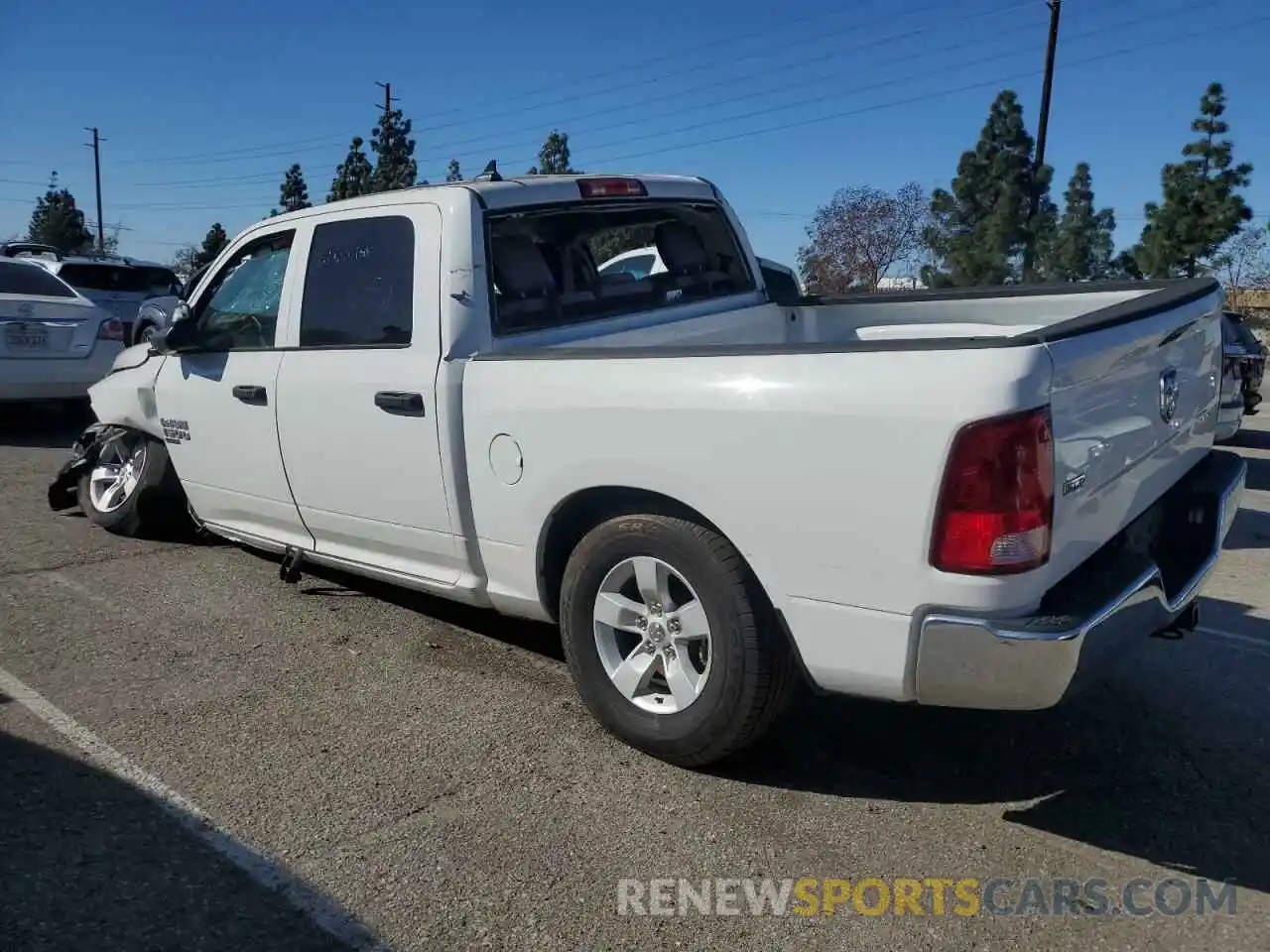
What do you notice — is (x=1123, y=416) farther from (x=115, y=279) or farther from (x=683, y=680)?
(x=115, y=279)

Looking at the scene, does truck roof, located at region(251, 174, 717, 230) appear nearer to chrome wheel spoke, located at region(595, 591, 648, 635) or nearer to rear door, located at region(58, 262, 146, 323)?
chrome wheel spoke, located at region(595, 591, 648, 635)

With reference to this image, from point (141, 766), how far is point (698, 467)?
205 centimetres

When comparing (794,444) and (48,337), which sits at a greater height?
(48,337)

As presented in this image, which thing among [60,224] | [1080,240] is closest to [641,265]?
[1080,240]

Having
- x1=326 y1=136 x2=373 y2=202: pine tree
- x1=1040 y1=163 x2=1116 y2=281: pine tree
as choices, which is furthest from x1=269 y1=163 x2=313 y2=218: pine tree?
x1=1040 y1=163 x2=1116 y2=281: pine tree

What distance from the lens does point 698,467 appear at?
315cm

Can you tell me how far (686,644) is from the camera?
3408 millimetres

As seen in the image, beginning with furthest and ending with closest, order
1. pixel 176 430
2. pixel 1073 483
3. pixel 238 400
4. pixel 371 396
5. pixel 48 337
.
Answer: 1. pixel 48 337
2. pixel 176 430
3. pixel 238 400
4. pixel 371 396
5. pixel 1073 483

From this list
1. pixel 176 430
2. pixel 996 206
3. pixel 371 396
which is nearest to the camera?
pixel 371 396

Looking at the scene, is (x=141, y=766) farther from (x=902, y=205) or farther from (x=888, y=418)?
(x=902, y=205)

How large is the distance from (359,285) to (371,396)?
0.53 meters

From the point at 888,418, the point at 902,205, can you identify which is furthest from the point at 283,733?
the point at 902,205

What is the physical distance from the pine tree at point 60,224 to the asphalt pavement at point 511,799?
58375 mm

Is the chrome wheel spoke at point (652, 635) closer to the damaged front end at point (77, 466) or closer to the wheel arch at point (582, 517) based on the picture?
the wheel arch at point (582, 517)
